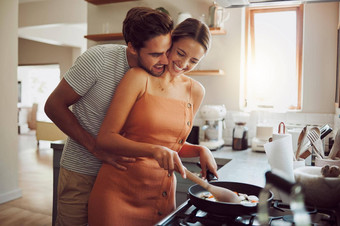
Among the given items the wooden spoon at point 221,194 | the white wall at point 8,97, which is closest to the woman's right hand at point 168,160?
the wooden spoon at point 221,194

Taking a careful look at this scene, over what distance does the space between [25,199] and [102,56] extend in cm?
346

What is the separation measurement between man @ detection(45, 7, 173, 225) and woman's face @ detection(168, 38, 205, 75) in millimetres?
28

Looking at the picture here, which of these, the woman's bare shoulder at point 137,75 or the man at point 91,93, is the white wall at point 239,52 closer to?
the man at point 91,93

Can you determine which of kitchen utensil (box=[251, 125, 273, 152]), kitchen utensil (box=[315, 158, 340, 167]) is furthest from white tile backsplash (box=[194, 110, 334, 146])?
kitchen utensil (box=[315, 158, 340, 167])

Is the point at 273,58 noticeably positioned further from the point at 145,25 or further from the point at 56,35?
the point at 56,35

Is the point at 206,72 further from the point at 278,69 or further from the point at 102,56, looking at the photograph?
the point at 102,56

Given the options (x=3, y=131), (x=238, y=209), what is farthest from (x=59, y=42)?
(x=238, y=209)

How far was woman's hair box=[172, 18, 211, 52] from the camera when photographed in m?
1.22

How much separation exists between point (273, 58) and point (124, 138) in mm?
2690

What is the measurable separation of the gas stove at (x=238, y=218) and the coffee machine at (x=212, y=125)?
1806mm

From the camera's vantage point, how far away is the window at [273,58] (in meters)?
3.28

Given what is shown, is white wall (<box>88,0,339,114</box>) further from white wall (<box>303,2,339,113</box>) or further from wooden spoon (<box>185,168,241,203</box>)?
wooden spoon (<box>185,168,241,203</box>)

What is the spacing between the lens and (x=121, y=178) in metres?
1.23

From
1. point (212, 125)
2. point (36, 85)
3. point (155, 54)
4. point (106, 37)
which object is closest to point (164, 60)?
point (155, 54)
